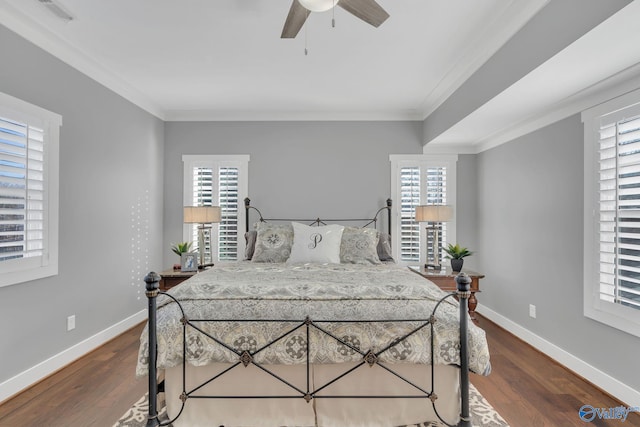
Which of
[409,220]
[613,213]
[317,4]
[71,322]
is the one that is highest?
[317,4]

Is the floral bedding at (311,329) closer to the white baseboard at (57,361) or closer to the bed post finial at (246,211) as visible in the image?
the white baseboard at (57,361)

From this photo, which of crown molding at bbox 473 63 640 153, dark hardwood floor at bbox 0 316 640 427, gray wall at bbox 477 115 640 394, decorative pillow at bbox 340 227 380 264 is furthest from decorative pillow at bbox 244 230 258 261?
crown molding at bbox 473 63 640 153

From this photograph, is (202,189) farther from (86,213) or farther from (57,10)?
(57,10)

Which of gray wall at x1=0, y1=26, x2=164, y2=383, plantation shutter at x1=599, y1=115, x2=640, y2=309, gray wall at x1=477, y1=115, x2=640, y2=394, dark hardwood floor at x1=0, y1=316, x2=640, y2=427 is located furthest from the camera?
gray wall at x1=477, y1=115, x2=640, y2=394

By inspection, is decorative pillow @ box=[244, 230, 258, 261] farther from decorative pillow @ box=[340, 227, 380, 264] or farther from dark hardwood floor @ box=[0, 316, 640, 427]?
Answer: dark hardwood floor @ box=[0, 316, 640, 427]

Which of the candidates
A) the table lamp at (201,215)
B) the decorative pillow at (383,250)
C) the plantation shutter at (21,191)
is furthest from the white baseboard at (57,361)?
the decorative pillow at (383,250)

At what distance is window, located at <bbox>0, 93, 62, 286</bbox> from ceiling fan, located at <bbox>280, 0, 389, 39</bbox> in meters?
2.21

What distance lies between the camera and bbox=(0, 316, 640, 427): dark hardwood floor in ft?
7.39

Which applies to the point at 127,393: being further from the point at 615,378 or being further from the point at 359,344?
the point at 615,378

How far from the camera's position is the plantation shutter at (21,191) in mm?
2471

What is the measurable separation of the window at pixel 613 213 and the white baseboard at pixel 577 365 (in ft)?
1.38

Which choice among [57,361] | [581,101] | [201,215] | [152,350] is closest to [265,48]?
[201,215]

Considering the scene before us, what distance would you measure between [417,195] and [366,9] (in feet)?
10.6

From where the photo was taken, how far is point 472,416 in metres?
2.28
